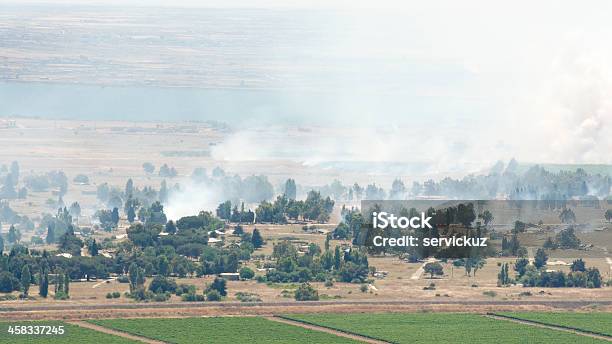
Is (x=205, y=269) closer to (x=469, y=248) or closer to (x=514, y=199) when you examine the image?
(x=469, y=248)

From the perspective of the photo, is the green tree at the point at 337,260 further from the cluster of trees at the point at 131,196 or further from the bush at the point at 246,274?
the cluster of trees at the point at 131,196

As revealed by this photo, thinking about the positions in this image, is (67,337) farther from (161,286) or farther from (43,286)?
(161,286)

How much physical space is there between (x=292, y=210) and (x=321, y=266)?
58.6 feet

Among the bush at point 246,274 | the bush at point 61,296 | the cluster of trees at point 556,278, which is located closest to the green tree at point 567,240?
the cluster of trees at point 556,278

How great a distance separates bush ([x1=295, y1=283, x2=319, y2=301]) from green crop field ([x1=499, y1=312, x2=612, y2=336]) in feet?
29.8

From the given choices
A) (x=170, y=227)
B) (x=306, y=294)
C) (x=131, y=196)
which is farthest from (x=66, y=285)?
(x=131, y=196)

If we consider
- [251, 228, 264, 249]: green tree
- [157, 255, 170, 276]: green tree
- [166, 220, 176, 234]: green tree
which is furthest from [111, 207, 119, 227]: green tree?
[157, 255, 170, 276]: green tree

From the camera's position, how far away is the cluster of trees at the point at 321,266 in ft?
335

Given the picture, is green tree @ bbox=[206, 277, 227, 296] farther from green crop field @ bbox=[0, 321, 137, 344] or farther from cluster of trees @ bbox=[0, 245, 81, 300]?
green crop field @ bbox=[0, 321, 137, 344]

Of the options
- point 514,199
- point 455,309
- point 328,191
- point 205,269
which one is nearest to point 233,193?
point 328,191

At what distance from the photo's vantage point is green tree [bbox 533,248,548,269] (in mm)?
105125

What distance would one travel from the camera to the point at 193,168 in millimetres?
151125

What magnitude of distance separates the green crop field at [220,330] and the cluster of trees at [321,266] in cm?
1107

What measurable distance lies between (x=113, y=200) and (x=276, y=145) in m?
37.2
